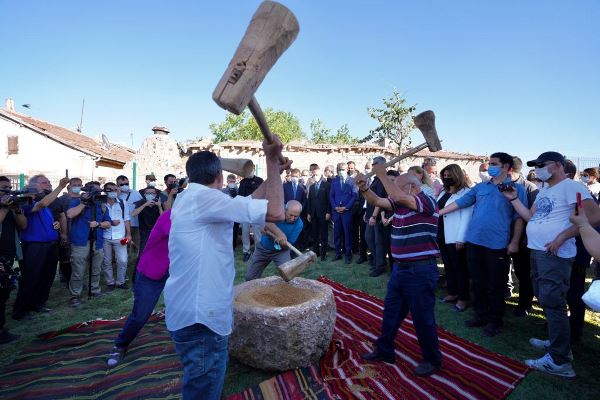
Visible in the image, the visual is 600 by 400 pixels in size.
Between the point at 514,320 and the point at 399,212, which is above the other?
the point at 399,212

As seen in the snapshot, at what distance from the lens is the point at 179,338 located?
193 centimetres

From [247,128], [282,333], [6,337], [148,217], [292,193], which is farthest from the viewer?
[247,128]

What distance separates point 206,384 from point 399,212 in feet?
7.12

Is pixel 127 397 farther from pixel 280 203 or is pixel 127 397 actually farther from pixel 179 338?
pixel 280 203

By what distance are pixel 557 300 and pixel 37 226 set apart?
6.56m

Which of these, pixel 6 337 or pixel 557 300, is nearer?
pixel 557 300

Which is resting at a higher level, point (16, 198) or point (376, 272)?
point (16, 198)

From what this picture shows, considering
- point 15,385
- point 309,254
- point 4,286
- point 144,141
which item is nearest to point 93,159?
point 144,141

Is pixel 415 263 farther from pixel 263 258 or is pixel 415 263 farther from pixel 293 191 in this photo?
pixel 293 191

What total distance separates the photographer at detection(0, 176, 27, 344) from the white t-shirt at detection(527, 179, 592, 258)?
5945 mm

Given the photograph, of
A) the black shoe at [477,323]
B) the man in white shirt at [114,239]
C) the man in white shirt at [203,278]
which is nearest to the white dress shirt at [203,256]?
the man in white shirt at [203,278]

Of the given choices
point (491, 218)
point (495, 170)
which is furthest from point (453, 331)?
point (495, 170)

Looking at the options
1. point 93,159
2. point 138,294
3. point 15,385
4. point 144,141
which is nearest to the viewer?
point 15,385

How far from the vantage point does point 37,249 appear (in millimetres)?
4957
